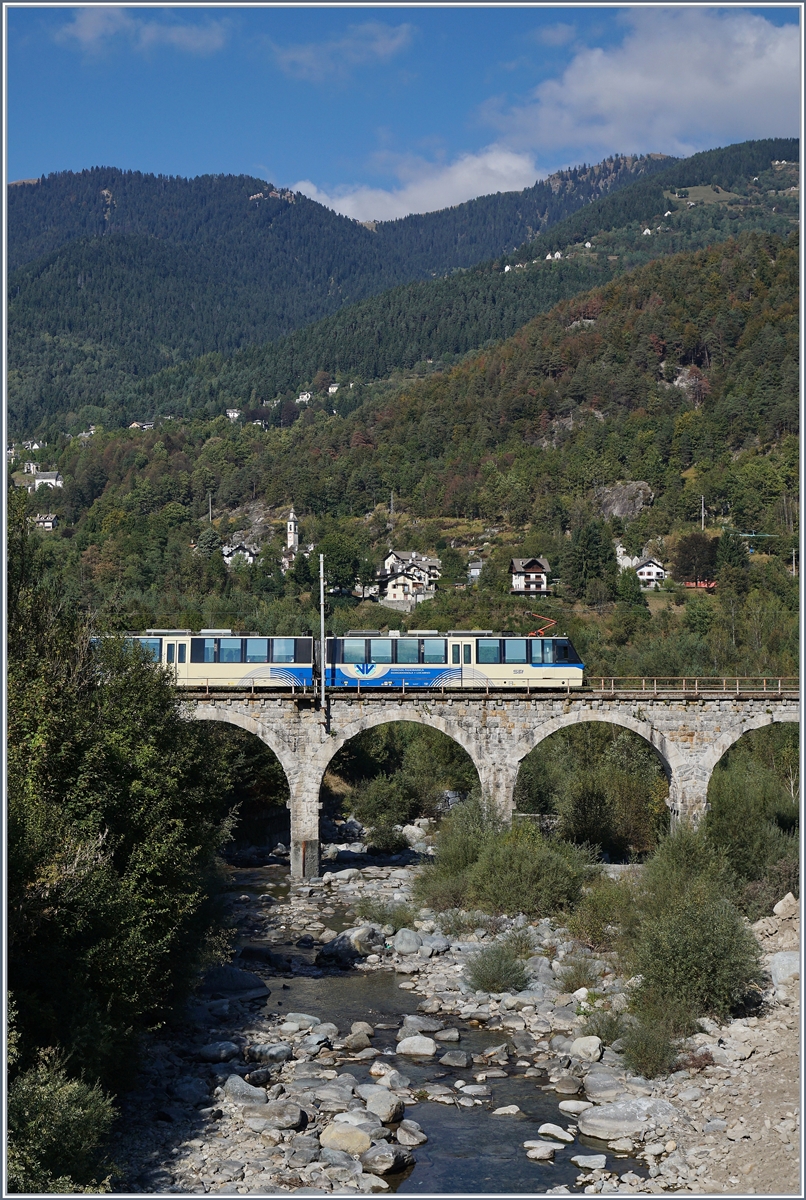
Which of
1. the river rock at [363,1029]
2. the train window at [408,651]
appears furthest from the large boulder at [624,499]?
the river rock at [363,1029]

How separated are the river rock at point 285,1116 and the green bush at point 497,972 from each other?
23.9 ft

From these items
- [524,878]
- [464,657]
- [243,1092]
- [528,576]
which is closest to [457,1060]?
[243,1092]

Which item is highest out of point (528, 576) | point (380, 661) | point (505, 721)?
point (528, 576)

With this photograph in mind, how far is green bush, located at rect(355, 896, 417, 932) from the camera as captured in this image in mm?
28953

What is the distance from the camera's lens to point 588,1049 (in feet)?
65.5

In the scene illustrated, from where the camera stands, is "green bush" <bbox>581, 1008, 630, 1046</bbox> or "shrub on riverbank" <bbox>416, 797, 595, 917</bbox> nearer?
"green bush" <bbox>581, 1008, 630, 1046</bbox>

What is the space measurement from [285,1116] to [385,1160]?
6.24ft

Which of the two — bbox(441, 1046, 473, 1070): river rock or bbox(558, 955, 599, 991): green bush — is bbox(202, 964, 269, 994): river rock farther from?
bbox(558, 955, 599, 991): green bush

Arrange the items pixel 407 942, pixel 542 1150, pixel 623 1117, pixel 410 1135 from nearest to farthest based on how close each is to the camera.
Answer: pixel 542 1150 < pixel 410 1135 < pixel 623 1117 < pixel 407 942

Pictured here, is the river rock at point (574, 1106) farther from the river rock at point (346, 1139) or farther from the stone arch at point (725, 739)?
the stone arch at point (725, 739)

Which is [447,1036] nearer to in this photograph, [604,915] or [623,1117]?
[623,1117]

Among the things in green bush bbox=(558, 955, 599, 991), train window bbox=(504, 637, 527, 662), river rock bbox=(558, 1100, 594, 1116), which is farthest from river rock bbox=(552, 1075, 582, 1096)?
train window bbox=(504, 637, 527, 662)

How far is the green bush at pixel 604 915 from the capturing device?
2580 cm

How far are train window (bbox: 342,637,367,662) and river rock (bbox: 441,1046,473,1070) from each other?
15.9 m
